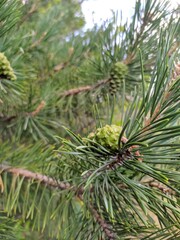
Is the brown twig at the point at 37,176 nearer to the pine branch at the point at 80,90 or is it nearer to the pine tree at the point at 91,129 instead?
the pine tree at the point at 91,129

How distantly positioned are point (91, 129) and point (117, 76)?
11 centimetres

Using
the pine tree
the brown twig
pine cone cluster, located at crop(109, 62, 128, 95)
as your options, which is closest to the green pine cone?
the pine tree

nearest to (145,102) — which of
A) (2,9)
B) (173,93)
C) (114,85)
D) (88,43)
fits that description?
(173,93)

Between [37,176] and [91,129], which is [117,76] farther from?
[37,176]

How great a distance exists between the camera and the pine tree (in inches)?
11.3

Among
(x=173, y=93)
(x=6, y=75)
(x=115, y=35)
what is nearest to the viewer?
(x=173, y=93)

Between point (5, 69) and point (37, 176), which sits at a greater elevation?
point (5, 69)

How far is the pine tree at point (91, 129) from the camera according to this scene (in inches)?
11.3

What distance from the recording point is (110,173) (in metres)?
0.34

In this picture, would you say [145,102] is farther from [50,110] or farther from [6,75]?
[50,110]

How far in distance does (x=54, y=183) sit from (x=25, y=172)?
52mm

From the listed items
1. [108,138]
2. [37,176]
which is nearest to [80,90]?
[37,176]

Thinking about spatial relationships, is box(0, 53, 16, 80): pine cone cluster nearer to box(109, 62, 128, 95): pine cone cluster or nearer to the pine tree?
the pine tree

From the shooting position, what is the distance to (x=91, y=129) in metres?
0.60
